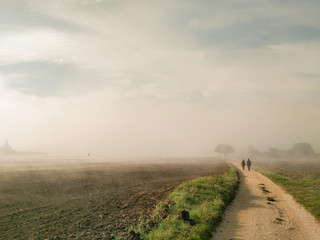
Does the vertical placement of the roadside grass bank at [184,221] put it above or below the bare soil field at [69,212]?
above

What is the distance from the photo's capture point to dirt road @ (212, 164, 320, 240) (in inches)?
610

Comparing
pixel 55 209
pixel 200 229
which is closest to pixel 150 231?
pixel 200 229

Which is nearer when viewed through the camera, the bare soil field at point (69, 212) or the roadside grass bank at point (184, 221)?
the roadside grass bank at point (184, 221)

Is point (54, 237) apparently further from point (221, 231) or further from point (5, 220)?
point (221, 231)

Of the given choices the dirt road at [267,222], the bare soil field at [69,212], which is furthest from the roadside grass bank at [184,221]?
the bare soil field at [69,212]

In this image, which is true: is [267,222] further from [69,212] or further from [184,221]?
[69,212]

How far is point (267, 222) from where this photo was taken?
59.4ft

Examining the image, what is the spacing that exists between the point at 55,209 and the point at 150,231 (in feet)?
42.0

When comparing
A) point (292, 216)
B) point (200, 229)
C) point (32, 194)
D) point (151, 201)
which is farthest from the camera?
point (32, 194)

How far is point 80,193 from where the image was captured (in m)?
34.8

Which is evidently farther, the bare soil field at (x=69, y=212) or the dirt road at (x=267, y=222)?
the bare soil field at (x=69, y=212)

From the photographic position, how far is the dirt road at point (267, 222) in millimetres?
15486

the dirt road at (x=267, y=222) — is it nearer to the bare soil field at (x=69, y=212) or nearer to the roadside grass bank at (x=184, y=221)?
the roadside grass bank at (x=184, y=221)

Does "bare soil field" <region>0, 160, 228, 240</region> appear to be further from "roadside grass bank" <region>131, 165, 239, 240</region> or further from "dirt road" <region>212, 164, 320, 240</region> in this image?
"dirt road" <region>212, 164, 320, 240</region>
